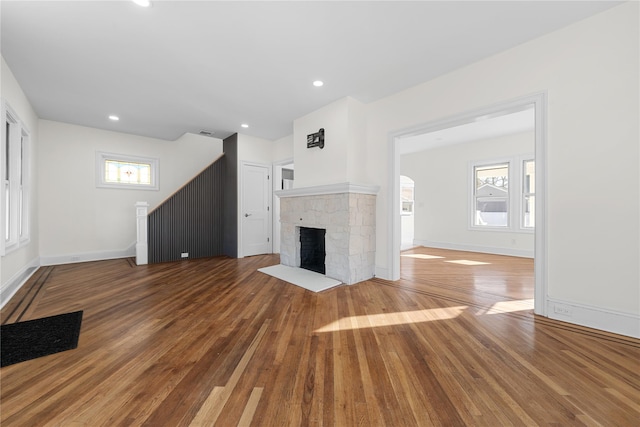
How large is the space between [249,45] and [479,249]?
648cm

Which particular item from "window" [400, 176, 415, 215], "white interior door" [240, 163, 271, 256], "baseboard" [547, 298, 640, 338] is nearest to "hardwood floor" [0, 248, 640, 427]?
"baseboard" [547, 298, 640, 338]

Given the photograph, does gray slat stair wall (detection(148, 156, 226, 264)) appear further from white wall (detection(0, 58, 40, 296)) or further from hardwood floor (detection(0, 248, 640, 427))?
hardwood floor (detection(0, 248, 640, 427))

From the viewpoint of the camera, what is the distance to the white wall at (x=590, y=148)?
2096mm

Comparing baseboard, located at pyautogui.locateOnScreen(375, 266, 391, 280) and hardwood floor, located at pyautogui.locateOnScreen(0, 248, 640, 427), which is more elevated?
baseboard, located at pyautogui.locateOnScreen(375, 266, 391, 280)

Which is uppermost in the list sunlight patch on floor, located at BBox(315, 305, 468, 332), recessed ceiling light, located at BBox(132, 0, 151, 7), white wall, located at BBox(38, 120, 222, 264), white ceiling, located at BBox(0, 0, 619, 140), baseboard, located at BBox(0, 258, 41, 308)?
white ceiling, located at BBox(0, 0, 619, 140)

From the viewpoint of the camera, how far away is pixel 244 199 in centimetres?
564

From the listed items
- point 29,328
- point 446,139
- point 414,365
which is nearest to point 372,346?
point 414,365

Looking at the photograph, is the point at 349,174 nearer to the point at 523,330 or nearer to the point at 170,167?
the point at 523,330

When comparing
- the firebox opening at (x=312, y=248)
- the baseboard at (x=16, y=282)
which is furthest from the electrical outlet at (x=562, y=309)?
the baseboard at (x=16, y=282)

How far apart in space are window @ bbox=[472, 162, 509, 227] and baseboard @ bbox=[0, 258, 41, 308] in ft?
27.2

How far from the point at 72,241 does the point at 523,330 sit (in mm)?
7150

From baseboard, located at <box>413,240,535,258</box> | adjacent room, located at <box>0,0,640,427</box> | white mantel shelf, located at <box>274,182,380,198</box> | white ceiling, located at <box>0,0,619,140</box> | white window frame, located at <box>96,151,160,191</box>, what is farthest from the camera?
baseboard, located at <box>413,240,535,258</box>

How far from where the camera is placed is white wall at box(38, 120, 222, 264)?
15.8 feet

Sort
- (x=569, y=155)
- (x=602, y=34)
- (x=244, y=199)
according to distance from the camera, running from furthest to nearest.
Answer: (x=244, y=199)
(x=569, y=155)
(x=602, y=34)
